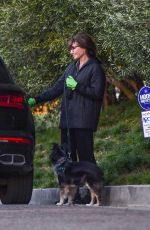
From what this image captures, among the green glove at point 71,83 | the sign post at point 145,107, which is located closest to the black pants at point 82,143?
the green glove at point 71,83

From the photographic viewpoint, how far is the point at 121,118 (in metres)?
17.7

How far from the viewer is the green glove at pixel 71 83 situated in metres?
11.0

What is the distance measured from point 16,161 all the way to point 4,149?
7.4 inches

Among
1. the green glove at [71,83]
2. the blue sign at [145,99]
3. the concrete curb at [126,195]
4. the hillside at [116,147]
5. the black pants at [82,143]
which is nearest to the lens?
the concrete curb at [126,195]

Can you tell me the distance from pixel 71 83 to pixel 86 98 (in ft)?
0.85

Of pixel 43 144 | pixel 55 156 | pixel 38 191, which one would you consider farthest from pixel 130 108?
pixel 55 156

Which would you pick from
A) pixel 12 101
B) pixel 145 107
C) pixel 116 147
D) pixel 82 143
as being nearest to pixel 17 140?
pixel 12 101

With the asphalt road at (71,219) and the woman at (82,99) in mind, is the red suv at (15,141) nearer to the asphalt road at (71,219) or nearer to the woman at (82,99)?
the asphalt road at (71,219)

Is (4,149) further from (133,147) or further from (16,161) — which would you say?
(133,147)

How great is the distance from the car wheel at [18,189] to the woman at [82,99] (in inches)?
49.5

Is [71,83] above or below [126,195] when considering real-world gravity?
above

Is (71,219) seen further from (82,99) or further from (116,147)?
(116,147)

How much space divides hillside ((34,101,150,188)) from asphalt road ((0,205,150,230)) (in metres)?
3.02

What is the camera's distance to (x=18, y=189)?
392 inches
